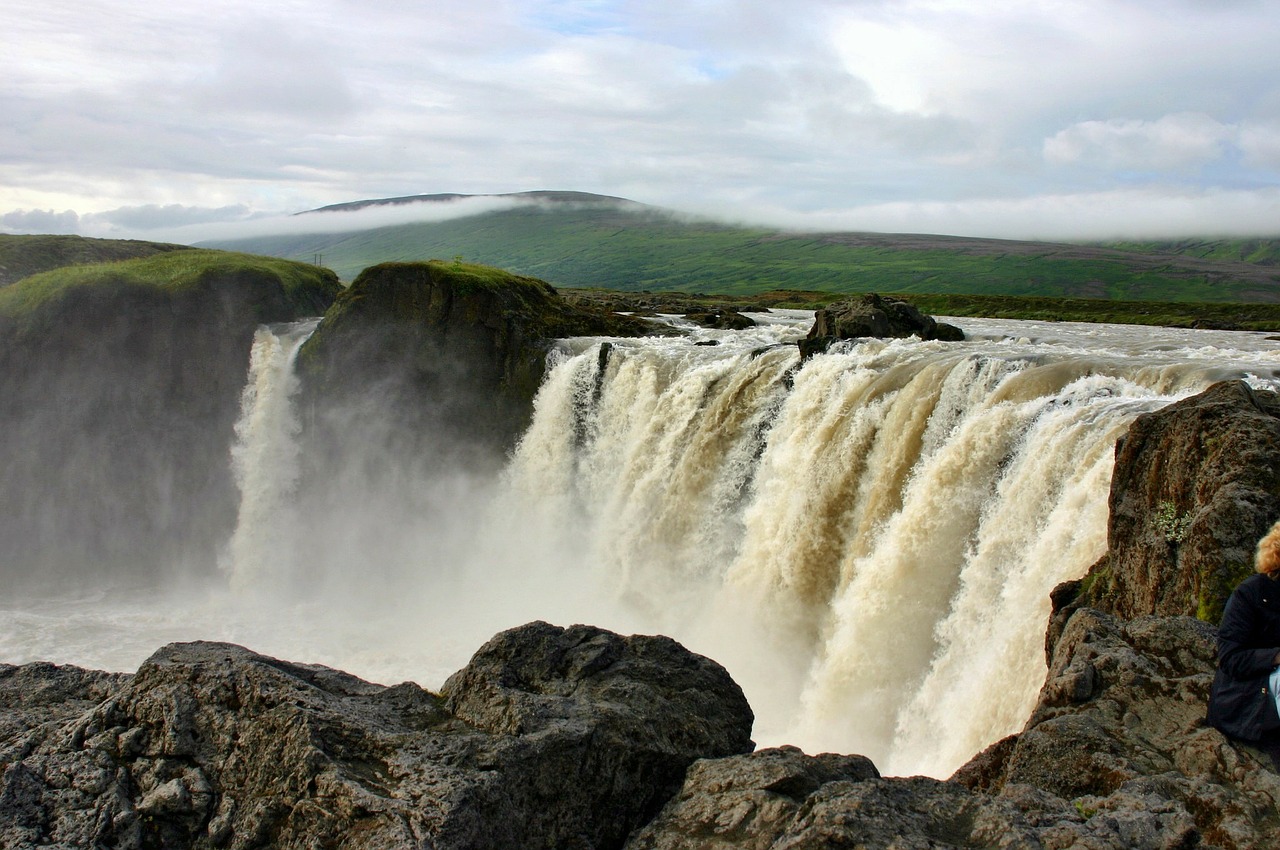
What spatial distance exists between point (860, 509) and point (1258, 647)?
15573 mm

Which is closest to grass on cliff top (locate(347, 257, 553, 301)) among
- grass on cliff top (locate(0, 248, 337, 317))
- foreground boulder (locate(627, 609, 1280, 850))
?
grass on cliff top (locate(0, 248, 337, 317))

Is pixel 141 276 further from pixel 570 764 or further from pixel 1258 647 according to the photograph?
pixel 1258 647

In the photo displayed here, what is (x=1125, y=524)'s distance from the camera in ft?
47.7

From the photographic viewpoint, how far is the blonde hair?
7.93m

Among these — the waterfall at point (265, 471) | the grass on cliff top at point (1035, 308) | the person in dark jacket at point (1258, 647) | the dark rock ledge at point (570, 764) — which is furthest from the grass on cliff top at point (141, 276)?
the person in dark jacket at point (1258, 647)

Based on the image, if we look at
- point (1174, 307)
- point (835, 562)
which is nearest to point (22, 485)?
point (835, 562)

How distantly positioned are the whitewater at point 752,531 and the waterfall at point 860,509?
0.07 metres

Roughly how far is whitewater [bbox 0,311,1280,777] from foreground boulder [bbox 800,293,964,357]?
2.18 metres

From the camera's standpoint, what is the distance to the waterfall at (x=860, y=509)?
17766 millimetres

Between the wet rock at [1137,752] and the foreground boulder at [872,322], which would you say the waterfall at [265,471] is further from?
the wet rock at [1137,752]

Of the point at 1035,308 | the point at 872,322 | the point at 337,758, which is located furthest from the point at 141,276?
the point at 1035,308

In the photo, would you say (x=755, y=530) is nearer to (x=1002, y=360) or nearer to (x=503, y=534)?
(x=1002, y=360)

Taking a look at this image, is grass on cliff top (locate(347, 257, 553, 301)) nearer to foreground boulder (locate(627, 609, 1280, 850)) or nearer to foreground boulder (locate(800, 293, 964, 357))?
foreground boulder (locate(800, 293, 964, 357))

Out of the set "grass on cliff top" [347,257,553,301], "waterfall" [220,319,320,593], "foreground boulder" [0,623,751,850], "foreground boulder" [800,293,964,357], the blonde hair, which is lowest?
"waterfall" [220,319,320,593]
